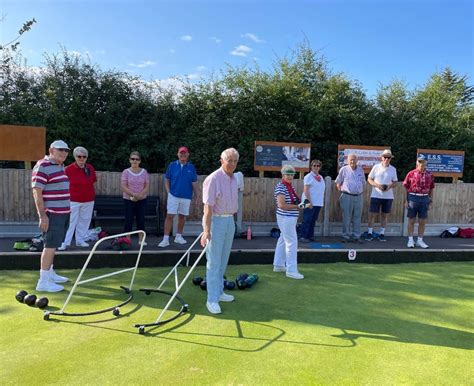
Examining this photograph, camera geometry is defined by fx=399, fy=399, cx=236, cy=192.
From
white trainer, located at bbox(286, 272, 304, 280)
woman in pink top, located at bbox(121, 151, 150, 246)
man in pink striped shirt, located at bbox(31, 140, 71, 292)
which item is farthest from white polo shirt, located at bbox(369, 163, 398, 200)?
man in pink striped shirt, located at bbox(31, 140, 71, 292)

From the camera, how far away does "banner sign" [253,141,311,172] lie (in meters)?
9.27

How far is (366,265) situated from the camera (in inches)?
268

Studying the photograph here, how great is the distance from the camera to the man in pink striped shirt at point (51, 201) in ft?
15.3

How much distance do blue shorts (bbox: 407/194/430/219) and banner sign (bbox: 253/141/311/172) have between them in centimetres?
266

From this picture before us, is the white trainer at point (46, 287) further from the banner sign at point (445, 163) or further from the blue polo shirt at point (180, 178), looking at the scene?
the banner sign at point (445, 163)

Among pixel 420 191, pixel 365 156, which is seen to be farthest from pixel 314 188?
pixel 365 156

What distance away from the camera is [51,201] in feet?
15.7

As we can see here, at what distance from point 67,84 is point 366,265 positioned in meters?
8.23

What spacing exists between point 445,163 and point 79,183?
28.9 ft

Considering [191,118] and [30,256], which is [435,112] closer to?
[191,118]

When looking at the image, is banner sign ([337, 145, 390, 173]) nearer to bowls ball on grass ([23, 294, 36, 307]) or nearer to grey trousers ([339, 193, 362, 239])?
grey trousers ([339, 193, 362, 239])

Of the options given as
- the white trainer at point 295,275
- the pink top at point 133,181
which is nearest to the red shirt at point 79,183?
the pink top at point 133,181

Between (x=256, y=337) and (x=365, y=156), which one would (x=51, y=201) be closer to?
(x=256, y=337)

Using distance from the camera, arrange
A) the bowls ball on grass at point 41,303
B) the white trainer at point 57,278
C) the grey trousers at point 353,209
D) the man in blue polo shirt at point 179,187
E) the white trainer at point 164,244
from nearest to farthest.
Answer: the bowls ball on grass at point 41,303 → the white trainer at point 57,278 → the white trainer at point 164,244 → the man in blue polo shirt at point 179,187 → the grey trousers at point 353,209
